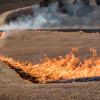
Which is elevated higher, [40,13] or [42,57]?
[42,57]

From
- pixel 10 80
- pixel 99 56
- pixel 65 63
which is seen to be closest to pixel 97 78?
pixel 10 80

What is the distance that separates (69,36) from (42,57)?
16.2 feet

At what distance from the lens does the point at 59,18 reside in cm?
3509

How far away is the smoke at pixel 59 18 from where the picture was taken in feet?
104

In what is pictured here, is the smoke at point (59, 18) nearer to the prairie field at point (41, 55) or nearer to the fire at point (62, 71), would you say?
the prairie field at point (41, 55)

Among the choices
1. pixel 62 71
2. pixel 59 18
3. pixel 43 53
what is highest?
pixel 62 71

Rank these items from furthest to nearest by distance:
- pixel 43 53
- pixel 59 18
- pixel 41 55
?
pixel 59 18 < pixel 43 53 < pixel 41 55

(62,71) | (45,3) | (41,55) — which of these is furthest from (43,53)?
(45,3)

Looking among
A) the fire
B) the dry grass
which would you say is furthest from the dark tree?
the fire

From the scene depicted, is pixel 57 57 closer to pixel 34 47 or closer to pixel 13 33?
pixel 34 47

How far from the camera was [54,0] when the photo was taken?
42.1 m

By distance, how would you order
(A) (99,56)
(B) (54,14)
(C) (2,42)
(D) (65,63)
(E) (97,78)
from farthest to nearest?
(B) (54,14), (C) (2,42), (A) (99,56), (D) (65,63), (E) (97,78)

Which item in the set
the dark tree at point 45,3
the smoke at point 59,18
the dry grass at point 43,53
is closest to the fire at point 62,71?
the dry grass at point 43,53

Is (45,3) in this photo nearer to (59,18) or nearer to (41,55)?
(59,18)
